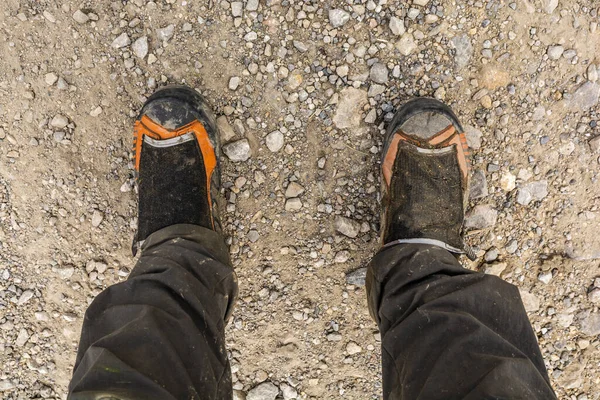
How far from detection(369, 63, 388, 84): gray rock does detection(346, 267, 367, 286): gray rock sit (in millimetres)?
829

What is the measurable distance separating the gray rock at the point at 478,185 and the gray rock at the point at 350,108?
0.57 m

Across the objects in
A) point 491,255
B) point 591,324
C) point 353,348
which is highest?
point 491,255

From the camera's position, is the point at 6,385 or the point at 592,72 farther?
the point at 6,385

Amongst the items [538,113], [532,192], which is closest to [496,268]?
[532,192]

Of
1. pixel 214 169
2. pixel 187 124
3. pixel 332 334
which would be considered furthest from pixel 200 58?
pixel 332 334

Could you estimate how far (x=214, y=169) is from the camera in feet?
6.13

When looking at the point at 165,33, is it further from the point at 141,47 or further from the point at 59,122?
the point at 59,122

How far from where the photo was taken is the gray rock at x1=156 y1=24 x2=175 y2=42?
182 cm

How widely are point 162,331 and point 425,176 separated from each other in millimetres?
1215

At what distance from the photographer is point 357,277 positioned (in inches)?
76.0

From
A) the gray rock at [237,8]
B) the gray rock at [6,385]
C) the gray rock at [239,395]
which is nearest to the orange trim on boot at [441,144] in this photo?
the gray rock at [237,8]

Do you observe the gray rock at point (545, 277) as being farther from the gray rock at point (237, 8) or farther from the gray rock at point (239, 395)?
the gray rock at point (237, 8)

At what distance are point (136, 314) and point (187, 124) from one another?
856mm

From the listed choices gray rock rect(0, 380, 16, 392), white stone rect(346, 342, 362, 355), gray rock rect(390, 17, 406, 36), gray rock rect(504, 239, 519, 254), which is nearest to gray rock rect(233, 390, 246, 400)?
white stone rect(346, 342, 362, 355)
